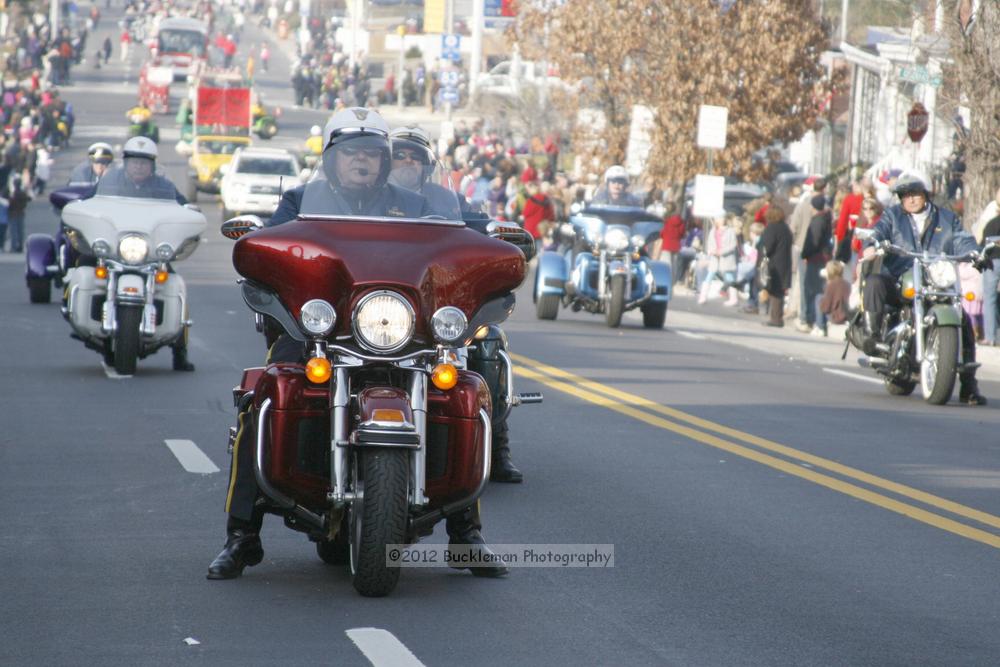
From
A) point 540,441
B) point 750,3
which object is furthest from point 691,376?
point 750,3

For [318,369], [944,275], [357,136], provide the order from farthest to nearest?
1. [944,275]
2. [357,136]
3. [318,369]

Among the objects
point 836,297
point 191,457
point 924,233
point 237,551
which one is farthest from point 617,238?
point 237,551

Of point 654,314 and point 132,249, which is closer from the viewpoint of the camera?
point 132,249

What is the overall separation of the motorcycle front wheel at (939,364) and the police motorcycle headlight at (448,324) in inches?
345

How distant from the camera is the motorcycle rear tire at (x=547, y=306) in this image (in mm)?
24172

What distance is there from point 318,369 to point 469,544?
1.12 meters

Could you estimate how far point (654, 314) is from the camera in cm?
2406

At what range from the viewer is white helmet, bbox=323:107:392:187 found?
8.01 metres

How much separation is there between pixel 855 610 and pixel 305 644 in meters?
2.18

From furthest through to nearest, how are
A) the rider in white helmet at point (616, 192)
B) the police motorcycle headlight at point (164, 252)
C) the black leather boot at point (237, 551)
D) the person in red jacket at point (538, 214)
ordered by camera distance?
the person in red jacket at point (538, 214), the rider in white helmet at point (616, 192), the police motorcycle headlight at point (164, 252), the black leather boot at point (237, 551)

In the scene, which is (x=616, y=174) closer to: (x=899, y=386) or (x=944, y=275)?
(x=899, y=386)

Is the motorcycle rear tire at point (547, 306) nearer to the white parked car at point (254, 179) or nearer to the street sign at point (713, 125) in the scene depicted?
the street sign at point (713, 125)

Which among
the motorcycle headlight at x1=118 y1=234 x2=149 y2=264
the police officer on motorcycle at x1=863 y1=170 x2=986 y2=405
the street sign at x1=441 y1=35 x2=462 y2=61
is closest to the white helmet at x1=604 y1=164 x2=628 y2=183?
the police officer on motorcycle at x1=863 y1=170 x2=986 y2=405

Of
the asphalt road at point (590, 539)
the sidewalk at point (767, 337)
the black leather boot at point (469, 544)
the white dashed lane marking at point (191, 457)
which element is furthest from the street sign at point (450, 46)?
the black leather boot at point (469, 544)
